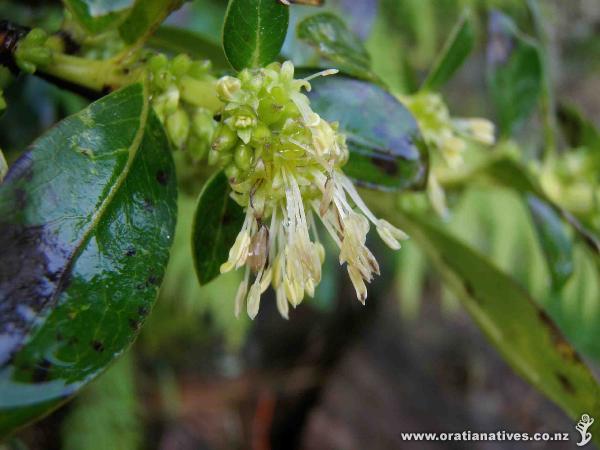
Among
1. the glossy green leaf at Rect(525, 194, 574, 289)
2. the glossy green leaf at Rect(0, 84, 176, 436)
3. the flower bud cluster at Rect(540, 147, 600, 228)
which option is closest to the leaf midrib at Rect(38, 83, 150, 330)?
the glossy green leaf at Rect(0, 84, 176, 436)

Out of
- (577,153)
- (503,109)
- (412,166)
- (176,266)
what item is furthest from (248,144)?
(176,266)

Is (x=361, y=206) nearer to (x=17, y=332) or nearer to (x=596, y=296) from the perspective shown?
(x=17, y=332)

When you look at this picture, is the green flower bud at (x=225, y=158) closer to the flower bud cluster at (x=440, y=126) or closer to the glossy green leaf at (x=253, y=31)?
the glossy green leaf at (x=253, y=31)

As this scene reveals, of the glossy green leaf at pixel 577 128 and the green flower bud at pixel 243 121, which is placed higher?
the green flower bud at pixel 243 121

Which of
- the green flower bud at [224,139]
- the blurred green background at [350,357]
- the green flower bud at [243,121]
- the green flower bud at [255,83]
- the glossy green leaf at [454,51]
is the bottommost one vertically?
the blurred green background at [350,357]

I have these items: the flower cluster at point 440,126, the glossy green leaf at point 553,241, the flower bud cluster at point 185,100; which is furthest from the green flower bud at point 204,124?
the glossy green leaf at point 553,241

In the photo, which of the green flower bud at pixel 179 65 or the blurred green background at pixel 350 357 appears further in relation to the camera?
the blurred green background at pixel 350 357

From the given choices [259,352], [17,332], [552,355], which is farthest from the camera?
[259,352]
